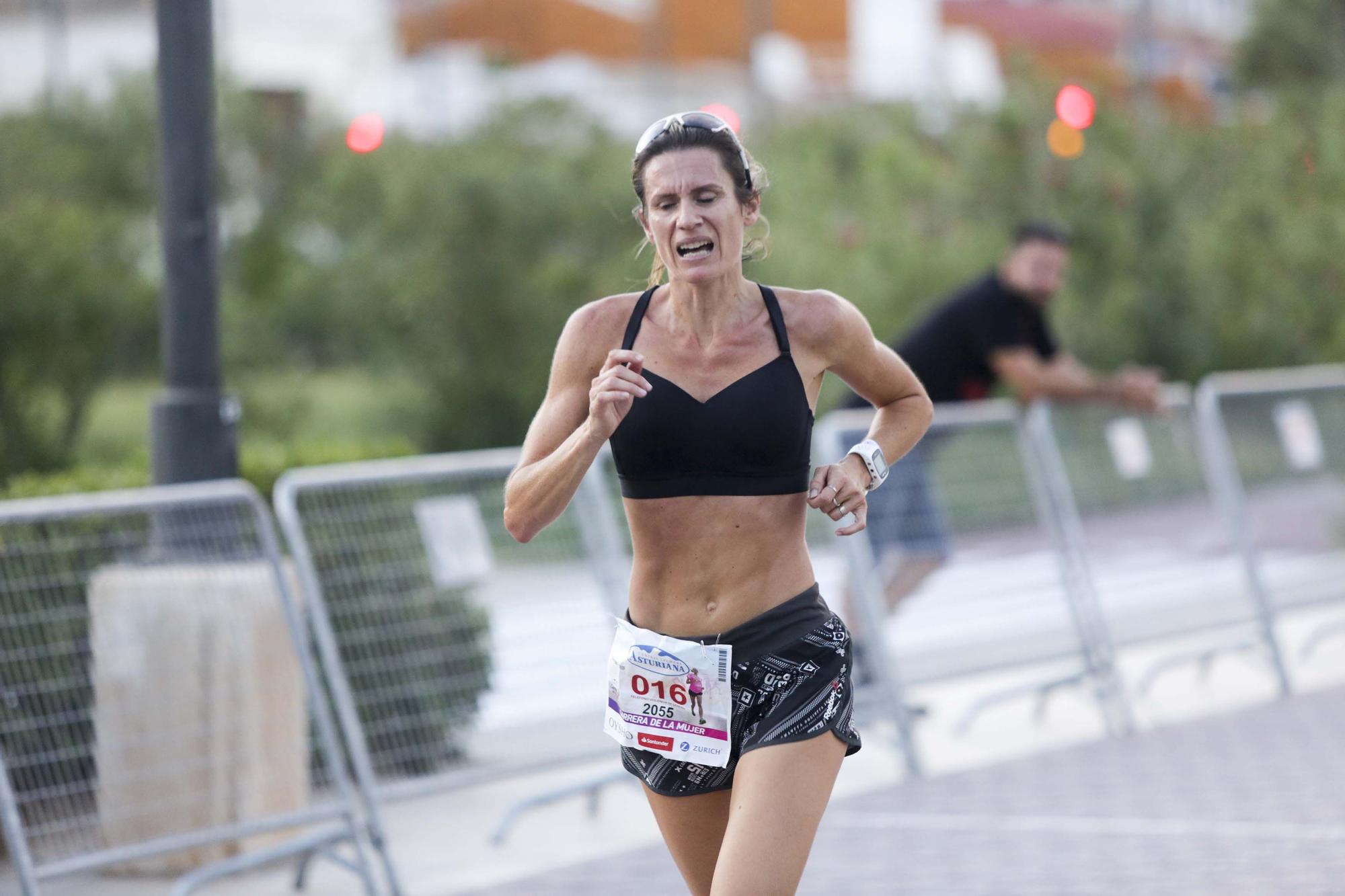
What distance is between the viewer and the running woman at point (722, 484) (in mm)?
3689

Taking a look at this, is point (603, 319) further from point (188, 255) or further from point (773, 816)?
point (188, 255)

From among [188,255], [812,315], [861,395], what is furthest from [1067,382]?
[812,315]

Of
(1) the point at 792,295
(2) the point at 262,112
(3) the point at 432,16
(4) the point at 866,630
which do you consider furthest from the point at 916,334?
(3) the point at 432,16

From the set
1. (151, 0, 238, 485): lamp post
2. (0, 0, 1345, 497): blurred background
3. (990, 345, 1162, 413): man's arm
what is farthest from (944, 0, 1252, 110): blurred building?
(151, 0, 238, 485): lamp post

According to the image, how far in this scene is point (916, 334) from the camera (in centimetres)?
898

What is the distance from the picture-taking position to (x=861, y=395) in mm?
4113

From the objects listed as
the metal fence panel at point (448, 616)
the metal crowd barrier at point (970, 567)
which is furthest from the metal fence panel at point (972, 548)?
the metal fence panel at point (448, 616)

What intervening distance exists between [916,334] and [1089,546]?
1.60 m

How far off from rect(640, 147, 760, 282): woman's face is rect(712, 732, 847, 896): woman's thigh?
995 mm

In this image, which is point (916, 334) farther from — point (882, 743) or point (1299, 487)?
point (1299, 487)

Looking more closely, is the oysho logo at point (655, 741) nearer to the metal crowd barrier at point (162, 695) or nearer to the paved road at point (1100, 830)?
the metal crowd barrier at point (162, 695)

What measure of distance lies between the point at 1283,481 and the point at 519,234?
27.8 feet

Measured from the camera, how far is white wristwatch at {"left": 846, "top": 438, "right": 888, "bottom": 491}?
3848 mm

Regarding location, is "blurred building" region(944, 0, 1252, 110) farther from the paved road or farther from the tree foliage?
the paved road
